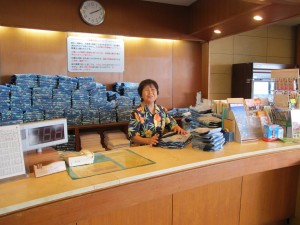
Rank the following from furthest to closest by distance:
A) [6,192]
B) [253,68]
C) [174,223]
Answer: [253,68] < [174,223] < [6,192]

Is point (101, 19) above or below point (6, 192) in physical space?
above

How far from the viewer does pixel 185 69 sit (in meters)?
4.08

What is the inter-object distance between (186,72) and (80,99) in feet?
5.90

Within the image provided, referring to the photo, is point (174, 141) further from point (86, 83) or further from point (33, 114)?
point (33, 114)

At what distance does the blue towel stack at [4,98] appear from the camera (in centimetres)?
277

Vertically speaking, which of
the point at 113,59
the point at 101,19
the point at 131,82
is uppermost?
the point at 101,19

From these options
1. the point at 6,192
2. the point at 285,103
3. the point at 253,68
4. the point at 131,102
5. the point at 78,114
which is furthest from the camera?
the point at 253,68

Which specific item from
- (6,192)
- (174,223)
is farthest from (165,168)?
(6,192)

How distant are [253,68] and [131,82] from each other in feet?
7.26

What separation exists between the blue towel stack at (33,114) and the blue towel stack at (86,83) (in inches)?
22.3

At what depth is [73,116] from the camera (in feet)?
10.5

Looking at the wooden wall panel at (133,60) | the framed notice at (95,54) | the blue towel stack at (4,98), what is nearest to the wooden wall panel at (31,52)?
the wooden wall panel at (133,60)

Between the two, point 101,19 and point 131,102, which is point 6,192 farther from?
point 101,19

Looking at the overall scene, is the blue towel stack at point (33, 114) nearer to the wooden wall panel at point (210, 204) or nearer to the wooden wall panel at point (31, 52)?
the wooden wall panel at point (31, 52)
